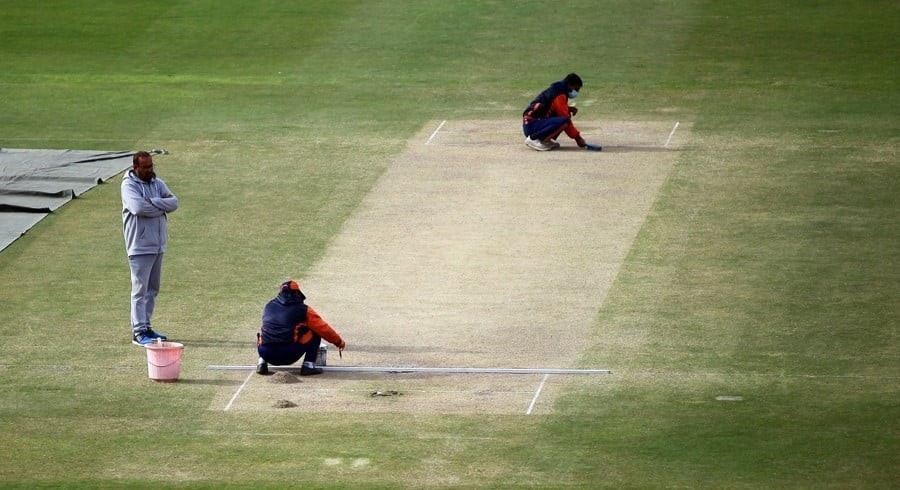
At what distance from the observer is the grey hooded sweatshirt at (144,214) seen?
15328 millimetres

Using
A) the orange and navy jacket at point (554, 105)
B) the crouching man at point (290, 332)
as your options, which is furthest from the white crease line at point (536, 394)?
the orange and navy jacket at point (554, 105)

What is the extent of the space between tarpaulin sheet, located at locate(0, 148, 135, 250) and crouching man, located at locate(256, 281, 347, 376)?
6.30 meters

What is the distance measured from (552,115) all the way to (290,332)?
9677 millimetres

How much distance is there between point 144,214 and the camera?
50.3 feet

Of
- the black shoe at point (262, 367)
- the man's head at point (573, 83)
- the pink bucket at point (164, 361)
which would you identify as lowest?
the black shoe at point (262, 367)

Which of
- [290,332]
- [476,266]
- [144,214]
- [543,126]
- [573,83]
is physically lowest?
[476,266]

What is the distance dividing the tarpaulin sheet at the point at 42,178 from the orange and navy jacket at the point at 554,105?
602 cm

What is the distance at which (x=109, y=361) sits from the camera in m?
15.1

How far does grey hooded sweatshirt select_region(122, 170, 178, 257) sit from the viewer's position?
1533 cm

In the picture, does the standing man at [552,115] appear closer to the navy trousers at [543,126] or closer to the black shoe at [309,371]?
the navy trousers at [543,126]

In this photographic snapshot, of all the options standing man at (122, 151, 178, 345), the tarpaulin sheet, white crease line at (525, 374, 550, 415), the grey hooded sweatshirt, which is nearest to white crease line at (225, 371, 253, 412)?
standing man at (122, 151, 178, 345)

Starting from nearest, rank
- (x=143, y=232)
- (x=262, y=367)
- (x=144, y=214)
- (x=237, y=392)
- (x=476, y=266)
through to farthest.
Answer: (x=237, y=392), (x=262, y=367), (x=144, y=214), (x=143, y=232), (x=476, y=266)

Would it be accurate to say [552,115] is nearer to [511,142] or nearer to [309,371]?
[511,142]

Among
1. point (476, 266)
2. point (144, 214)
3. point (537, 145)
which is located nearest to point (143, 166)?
point (144, 214)
